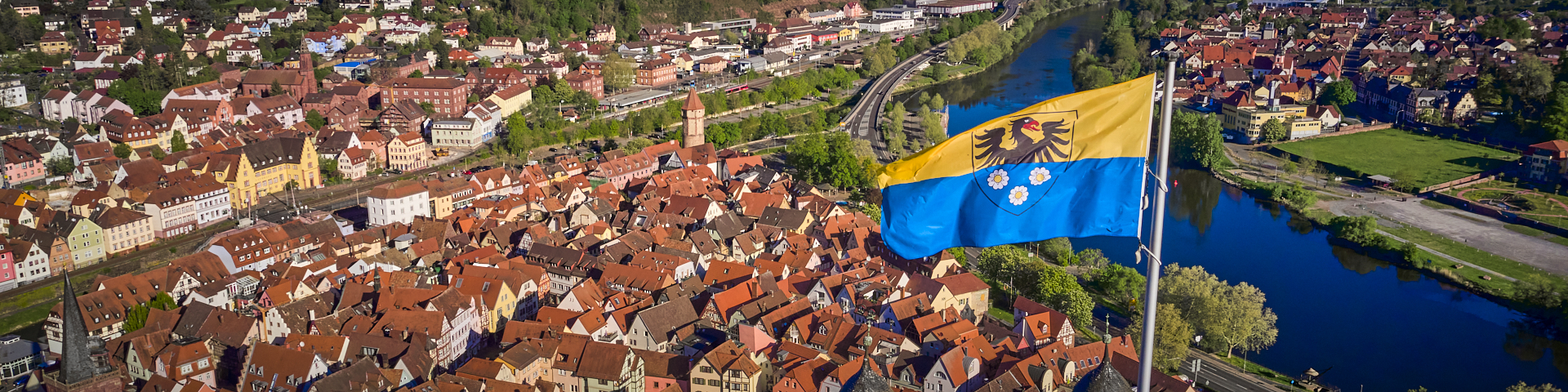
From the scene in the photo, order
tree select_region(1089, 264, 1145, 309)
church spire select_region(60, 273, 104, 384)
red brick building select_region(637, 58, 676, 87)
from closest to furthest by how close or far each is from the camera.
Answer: church spire select_region(60, 273, 104, 384), tree select_region(1089, 264, 1145, 309), red brick building select_region(637, 58, 676, 87)

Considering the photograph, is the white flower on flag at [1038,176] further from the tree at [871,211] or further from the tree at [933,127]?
the tree at [933,127]

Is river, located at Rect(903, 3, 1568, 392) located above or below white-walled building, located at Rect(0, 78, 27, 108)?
below

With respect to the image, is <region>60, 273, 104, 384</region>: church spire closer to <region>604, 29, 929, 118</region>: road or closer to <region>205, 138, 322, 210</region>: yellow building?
<region>205, 138, 322, 210</region>: yellow building

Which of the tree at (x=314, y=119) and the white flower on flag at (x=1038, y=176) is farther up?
the white flower on flag at (x=1038, y=176)

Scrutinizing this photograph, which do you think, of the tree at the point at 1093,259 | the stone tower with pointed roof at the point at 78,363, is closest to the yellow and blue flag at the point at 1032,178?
the stone tower with pointed roof at the point at 78,363

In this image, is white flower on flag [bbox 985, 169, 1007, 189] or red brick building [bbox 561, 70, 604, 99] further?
red brick building [bbox 561, 70, 604, 99]

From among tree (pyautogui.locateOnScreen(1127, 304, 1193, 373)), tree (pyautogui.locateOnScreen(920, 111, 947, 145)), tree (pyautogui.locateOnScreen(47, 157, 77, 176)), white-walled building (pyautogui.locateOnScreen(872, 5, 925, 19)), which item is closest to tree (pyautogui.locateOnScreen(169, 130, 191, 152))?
tree (pyautogui.locateOnScreen(47, 157, 77, 176))

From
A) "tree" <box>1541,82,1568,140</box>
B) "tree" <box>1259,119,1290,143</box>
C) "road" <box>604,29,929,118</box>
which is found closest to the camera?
"tree" <box>1541,82,1568,140</box>
